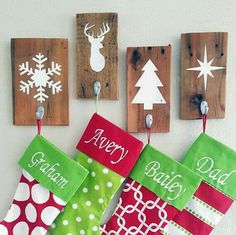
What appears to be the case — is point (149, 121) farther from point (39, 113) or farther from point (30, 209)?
point (30, 209)

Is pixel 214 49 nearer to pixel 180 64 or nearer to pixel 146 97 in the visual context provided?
pixel 180 64

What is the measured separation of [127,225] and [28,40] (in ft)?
2.00

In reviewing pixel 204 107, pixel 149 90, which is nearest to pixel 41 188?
pixel 149 90

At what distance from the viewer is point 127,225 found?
0.97m

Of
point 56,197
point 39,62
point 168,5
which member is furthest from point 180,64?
point 56,197

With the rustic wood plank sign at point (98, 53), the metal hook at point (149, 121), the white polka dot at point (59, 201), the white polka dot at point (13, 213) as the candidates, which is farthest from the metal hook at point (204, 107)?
the white polka dot at point (13, 213)

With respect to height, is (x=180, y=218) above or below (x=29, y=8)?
below

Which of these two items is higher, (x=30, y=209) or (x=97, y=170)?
(x=97, y=170)

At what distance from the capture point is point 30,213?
979mm

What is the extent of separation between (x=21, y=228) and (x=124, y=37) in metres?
0.64

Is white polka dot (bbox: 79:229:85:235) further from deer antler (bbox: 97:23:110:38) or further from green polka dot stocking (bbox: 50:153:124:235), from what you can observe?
deer antler (bbox: 97:23:110:38)

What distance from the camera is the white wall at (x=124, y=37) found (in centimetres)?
97

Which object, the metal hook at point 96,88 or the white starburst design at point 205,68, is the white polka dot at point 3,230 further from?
the white starburst design at point 205,68

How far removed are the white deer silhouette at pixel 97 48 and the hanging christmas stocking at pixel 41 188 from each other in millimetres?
263
